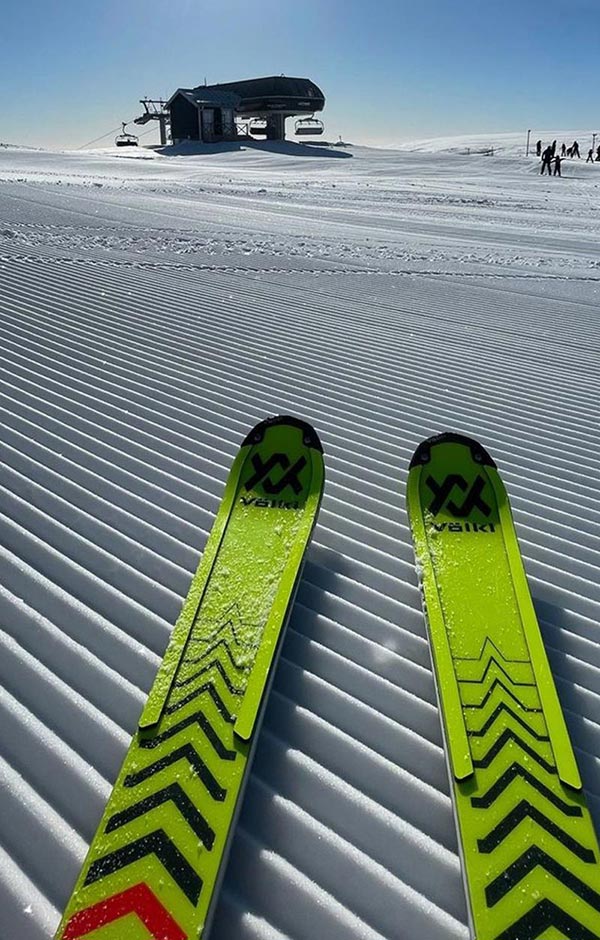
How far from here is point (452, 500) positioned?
11.1ft

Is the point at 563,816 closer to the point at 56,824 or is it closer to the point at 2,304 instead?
the point at 56,824

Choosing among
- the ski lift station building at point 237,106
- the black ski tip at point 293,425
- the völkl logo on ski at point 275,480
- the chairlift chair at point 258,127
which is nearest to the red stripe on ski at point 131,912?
the völkl logo on ski at point 275,480

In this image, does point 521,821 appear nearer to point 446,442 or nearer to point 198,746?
point 198,746

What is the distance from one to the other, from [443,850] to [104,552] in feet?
6.56

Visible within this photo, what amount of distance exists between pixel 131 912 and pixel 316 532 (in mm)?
2062

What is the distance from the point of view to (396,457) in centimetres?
430

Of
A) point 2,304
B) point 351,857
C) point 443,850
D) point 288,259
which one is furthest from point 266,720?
point 288,259

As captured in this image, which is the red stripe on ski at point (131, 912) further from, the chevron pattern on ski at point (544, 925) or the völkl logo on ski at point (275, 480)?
the völkl logo on ski at point (275, 480)

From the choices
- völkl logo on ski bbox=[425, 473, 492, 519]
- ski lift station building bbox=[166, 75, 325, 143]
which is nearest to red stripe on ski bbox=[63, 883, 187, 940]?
völkl logo on ski bbox=[425, 473, 492, 519]

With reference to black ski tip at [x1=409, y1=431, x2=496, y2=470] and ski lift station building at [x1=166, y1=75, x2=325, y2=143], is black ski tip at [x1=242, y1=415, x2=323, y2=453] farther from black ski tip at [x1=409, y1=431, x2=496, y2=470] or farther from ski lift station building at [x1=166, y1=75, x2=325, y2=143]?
ski lift station building at [x1=166, y1=75, x2=325, y2=143]

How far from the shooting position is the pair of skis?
170 cm

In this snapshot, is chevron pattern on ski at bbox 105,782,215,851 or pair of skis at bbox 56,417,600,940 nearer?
pair of skis at bbox 56,417,600,940

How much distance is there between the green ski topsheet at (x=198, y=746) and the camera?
168 cm

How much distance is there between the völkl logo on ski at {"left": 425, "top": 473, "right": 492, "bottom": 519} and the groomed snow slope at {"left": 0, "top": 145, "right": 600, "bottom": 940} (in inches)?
10.1
